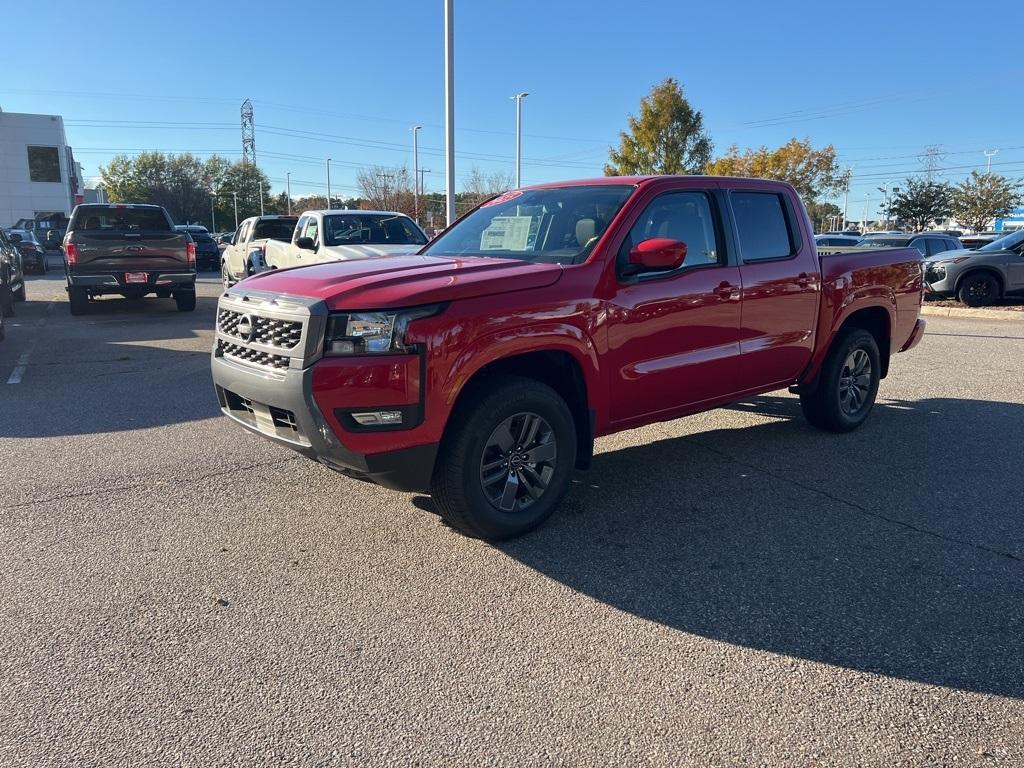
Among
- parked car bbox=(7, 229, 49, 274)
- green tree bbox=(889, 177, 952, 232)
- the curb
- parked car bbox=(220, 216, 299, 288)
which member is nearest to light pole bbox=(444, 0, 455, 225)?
parked car bbox=(220, 216, 299, 288)

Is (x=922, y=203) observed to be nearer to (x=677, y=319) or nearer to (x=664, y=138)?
(x=664, y=138)

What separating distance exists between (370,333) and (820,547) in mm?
2599

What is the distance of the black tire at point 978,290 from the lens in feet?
52.2

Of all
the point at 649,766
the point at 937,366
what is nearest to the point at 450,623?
the point at 649,766

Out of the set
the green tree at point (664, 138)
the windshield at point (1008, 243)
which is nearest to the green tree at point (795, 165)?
the green tree at point (664, 138)

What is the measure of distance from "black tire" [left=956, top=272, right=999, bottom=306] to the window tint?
2447 inches

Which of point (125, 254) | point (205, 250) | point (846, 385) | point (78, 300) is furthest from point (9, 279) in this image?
point (205, 250)

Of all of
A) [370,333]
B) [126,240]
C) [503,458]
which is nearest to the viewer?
[370,333]

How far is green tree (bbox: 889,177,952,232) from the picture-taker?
51.1 meters

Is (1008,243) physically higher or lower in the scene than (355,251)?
higher

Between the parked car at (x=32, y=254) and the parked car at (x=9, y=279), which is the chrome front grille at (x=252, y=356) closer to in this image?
the parked car at (x=9, y=279)

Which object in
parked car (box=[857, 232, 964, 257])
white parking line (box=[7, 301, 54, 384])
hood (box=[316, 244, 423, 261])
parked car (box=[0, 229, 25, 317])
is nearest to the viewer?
white parking line (box=[7, 301, 54, 384])

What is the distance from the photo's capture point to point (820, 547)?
161 inches

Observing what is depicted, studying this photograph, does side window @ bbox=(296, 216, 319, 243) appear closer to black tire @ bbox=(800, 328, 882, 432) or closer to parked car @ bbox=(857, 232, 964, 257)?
black tire @ bbox=(800, 328, 882, 432)
